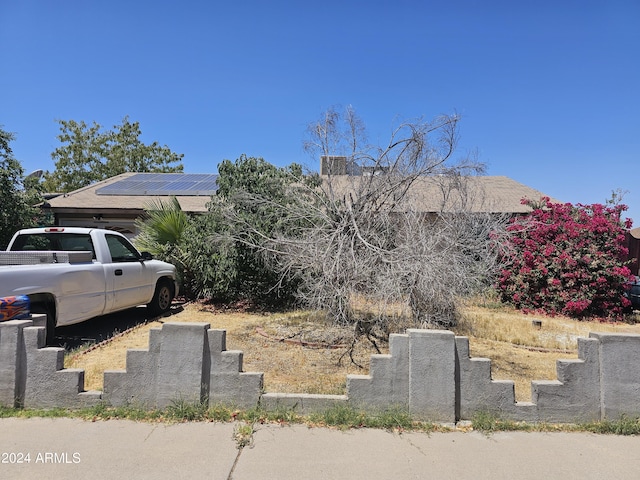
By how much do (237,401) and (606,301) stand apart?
34.5ft

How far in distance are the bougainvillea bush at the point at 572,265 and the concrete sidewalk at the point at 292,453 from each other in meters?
7.32

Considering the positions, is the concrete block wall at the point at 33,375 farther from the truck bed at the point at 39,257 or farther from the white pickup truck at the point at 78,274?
the truck bed at the point at 39,257

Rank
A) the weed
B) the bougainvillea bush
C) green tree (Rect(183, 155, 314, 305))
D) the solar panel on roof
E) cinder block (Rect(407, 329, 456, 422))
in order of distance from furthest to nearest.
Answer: the solar panel on roof → the bougainvillea bush → green tree (Rect(183, 155, 314, 305)) → cinder block (Rect(407, 329, 456, 422)) → the weed

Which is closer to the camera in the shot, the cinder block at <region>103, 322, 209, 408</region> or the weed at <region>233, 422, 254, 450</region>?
the weed at <region>233, 422, 254, 450</region>

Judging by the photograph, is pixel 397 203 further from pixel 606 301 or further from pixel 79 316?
pixel 606 301

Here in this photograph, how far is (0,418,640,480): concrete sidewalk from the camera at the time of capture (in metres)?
3.16

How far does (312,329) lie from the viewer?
7.73 m

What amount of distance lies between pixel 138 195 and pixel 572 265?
13987 mm

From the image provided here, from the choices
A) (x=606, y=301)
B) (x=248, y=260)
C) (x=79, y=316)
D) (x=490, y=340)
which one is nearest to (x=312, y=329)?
(x=248, y=260)

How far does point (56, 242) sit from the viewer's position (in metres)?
7.50

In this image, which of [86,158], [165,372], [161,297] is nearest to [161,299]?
[161,297]

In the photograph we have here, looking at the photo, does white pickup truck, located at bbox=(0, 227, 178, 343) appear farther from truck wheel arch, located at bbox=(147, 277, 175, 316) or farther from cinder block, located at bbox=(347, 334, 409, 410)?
cinder block, located at bbox=(347, 334, 409, 410)

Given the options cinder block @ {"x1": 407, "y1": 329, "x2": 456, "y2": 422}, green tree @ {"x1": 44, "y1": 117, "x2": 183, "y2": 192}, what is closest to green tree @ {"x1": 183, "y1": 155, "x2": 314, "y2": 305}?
cinder block @ {"x1": 407, "y1": 329, "x2": 456, "y2": 422}

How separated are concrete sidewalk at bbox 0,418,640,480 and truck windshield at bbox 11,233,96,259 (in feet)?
13.3
